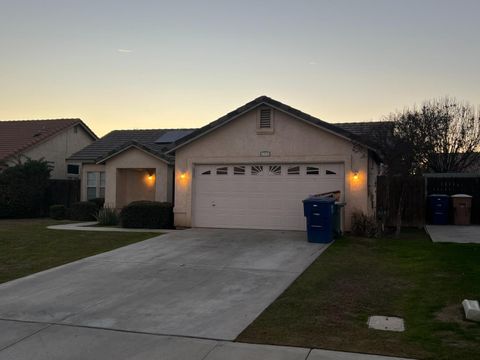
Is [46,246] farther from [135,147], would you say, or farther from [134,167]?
[135,147]

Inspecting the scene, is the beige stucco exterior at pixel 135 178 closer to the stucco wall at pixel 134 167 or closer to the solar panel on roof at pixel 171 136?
the stucco wall at pixel 134 167

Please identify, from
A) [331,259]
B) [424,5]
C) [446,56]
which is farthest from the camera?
[446,56]

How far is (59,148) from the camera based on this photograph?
2862 centimetres

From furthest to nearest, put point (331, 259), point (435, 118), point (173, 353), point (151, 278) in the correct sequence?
point (435, 118) < point (331, 259) < point (151, 278) < point (173, 353)

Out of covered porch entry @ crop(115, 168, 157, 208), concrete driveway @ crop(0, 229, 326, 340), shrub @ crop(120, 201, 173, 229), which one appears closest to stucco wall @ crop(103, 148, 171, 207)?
covered porch entry @ crop(115, 168, 157, 208)

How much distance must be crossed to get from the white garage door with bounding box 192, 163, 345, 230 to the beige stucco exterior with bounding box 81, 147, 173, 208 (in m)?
4.51

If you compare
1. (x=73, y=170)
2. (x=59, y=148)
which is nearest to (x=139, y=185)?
(x=73, y=170)

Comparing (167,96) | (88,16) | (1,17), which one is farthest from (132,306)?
(167,96)

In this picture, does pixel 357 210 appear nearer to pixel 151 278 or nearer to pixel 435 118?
pixel 151 278

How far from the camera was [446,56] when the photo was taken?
1667 cm

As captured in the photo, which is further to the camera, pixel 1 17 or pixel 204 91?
pixel 204 91

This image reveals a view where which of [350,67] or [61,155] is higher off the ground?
[350,67]

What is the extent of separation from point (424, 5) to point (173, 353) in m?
13.2

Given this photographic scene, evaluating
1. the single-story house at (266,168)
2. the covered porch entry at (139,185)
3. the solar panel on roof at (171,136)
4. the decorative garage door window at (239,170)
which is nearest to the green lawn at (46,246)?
the single-story house at (266,168)
